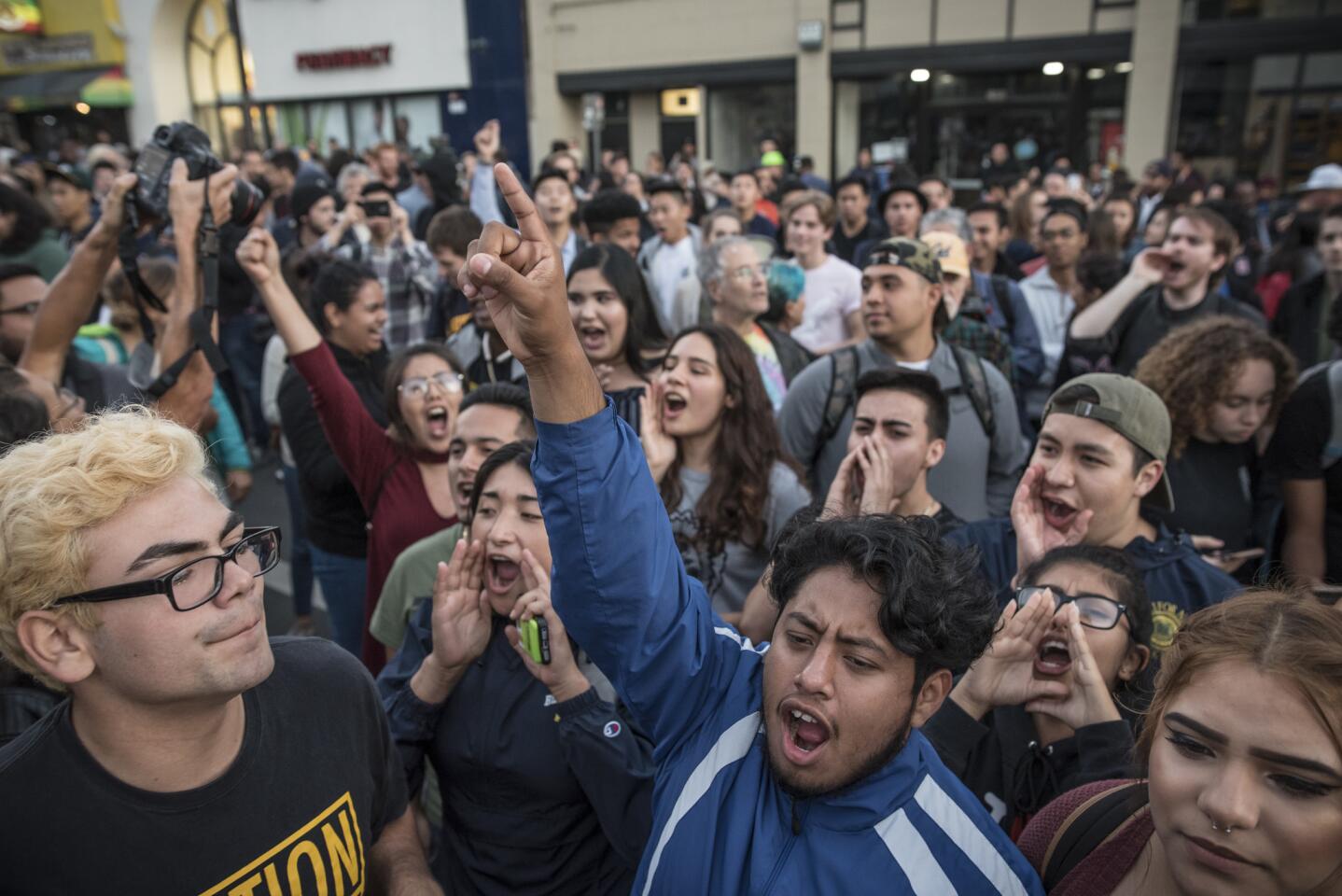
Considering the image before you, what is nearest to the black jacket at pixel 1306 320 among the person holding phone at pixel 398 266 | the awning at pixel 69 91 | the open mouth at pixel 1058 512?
the open mouth at pixel 1058 512

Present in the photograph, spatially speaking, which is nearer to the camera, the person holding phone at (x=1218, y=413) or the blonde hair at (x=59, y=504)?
the blonde hair at (x=59, y=504)

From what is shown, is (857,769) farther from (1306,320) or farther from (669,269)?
(669,269)

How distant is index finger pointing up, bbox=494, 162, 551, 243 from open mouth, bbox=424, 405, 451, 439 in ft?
7.04

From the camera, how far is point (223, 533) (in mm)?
1640

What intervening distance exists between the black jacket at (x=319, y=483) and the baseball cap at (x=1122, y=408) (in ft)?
8.49

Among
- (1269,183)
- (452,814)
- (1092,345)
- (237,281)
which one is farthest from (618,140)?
(452,814)

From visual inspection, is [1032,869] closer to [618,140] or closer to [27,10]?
[618,140]

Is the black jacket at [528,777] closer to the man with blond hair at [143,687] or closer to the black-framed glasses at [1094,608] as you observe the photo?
the man with blond hair at [143,687]

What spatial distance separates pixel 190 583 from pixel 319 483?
2265 mm

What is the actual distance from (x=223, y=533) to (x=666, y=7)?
19.4m

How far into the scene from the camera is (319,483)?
12.2ft

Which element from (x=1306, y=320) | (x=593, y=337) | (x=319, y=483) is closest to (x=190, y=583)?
(x=319, y=483)

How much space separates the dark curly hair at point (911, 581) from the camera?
1.51m

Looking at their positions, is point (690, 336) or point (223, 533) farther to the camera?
point (690, 336)
